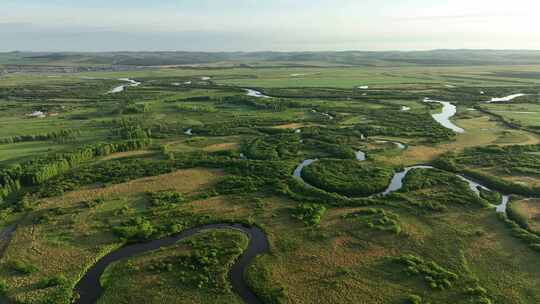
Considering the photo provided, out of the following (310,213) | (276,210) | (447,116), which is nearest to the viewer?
(310,213)

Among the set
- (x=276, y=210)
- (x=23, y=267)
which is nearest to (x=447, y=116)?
(x=276, y=210)

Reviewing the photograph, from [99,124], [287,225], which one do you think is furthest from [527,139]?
[99,124]

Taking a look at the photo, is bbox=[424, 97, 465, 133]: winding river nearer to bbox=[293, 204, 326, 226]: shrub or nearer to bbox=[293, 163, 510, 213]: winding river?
bbox=[293, 163, 510, 213]: winding river

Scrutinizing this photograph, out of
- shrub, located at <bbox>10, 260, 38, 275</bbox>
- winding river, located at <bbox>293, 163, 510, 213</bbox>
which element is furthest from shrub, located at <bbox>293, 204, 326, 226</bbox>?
shrub, located at <bbox>10, 260, 38, 275</bbox>

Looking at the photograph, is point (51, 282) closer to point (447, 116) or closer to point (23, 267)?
point (23, 267)

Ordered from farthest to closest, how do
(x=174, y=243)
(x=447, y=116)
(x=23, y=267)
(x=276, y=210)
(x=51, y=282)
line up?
1. (x=447, y=116)
2. (x=276, y=210)
3. (x=174, y=243)
4. (x=23, y=267)
5. (x=51, y=282)

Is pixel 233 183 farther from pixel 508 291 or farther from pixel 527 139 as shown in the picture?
pixel 527 139
